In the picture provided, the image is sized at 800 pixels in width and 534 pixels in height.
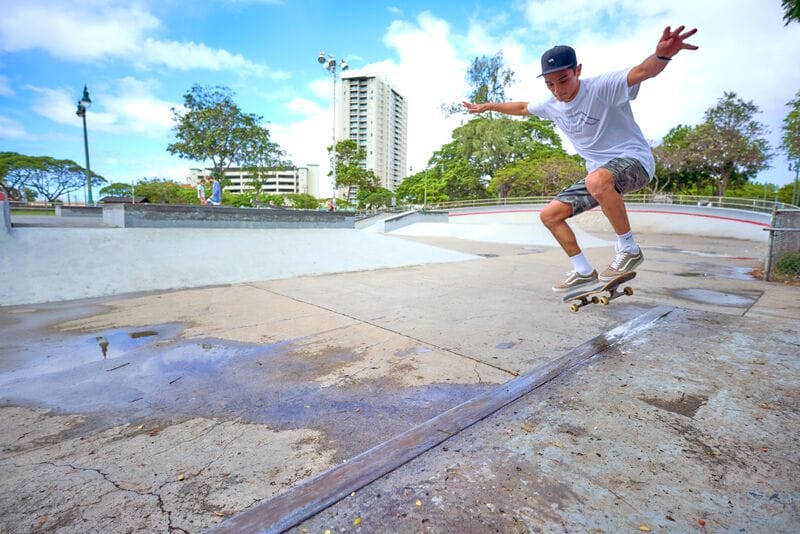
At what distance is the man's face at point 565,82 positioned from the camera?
3139 mm

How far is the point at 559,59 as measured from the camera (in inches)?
122

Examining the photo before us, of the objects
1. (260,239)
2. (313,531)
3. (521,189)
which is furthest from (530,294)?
(521,189)

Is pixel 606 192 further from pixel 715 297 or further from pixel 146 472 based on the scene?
pixel 715 297

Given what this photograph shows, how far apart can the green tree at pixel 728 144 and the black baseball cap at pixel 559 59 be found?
41047mm

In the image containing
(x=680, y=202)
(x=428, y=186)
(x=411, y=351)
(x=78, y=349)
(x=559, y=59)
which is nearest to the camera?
(x=559, y=59)

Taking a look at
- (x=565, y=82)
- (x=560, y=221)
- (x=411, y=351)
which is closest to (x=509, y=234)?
(x=560, y=221)

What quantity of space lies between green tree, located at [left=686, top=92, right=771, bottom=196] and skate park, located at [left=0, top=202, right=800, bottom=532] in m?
37.5

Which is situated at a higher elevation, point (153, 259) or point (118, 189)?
point (118, 189)

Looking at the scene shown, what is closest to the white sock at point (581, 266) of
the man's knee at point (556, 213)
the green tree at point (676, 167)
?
the man's knee at point (556, 213)

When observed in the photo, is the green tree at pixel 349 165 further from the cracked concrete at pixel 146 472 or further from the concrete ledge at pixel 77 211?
the cracked concrete at pixel 146 472

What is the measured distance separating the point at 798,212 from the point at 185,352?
937 cm

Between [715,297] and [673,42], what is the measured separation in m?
4.42

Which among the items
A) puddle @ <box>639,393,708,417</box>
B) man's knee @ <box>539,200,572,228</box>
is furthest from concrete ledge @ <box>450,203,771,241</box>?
puddle @ <box>639,393,708,417</box>

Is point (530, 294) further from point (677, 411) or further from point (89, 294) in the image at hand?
point (89, 294)
